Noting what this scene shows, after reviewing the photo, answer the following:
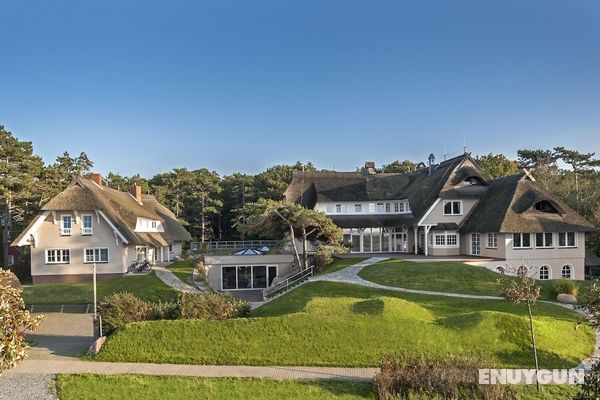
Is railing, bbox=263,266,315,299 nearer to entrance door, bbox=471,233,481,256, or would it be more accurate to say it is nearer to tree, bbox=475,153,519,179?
entrance door, bbox=471,233,481,256

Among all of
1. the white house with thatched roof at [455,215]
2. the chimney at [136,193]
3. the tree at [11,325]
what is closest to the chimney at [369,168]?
the white house with thatched roof at [455,215]

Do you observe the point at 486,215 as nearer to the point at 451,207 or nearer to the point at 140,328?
the point at 451,207

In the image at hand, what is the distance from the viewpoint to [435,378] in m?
11.6

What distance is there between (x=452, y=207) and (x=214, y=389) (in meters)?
28.4

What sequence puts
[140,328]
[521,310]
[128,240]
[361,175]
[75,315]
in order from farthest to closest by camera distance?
1. [361,175]
2. [128,240]
3. [75,315]
4. [521,310]
5. [140,328]

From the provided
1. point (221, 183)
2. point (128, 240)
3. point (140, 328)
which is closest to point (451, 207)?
point (128, 240)

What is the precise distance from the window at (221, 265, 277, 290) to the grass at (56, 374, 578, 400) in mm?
20516

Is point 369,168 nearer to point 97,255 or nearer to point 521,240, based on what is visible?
point 521,240

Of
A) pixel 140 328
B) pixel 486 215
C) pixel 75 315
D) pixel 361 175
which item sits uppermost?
pixel 361 175

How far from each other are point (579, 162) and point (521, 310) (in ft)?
146

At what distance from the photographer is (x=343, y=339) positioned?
47.6ft

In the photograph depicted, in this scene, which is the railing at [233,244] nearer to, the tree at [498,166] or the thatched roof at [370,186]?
the thatched roof at [370,186]

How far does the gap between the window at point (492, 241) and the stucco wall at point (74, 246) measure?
87.3 ft

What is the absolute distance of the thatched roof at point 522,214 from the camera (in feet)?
98.6
